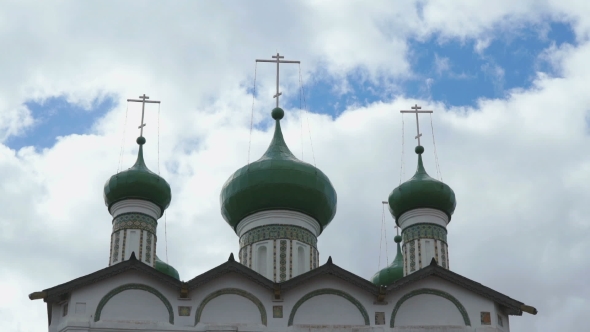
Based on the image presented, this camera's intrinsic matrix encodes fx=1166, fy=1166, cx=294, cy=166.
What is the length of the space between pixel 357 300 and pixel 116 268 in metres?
3.29

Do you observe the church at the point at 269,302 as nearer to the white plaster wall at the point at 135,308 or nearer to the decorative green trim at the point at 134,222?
the white plaster wall at the point at 135,308

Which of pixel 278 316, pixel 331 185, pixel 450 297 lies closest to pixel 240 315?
pixel 278 316

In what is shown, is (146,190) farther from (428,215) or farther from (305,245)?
(428,215)

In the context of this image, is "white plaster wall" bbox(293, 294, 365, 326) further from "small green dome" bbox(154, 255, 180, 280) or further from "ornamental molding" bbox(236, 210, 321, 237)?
"small green dome" bbox(154, 255, 180, 280)

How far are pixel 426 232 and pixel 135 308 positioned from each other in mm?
6540

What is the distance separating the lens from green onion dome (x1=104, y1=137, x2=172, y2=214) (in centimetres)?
2075

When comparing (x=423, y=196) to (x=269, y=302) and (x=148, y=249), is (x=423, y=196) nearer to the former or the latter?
(x=148, y=249)

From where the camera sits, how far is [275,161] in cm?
1908

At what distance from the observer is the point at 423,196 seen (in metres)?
20.4

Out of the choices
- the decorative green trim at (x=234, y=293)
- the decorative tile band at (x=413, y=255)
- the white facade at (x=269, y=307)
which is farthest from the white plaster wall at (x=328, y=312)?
the decorative tile band at (x=413, y=255)

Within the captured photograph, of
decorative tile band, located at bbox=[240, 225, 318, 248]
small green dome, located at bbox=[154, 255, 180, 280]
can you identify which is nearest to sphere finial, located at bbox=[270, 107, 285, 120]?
decorative tile band, located at bbox=[240, 225, 318, 248]

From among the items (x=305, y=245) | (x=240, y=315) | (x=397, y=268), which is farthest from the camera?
(x=397, y=268)

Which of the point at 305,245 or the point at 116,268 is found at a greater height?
the point at 305,245

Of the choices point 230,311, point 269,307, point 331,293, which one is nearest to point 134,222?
point 230,311
